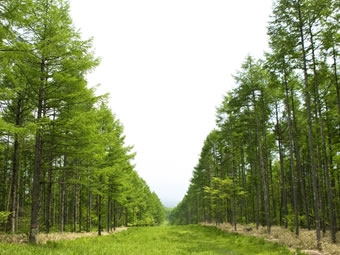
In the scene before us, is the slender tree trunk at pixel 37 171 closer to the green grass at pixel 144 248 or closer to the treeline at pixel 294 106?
the green grass at pixel 144 248

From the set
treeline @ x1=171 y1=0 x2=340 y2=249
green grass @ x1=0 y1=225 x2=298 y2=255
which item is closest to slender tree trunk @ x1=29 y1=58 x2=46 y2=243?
green grass @ x1=0 y1=225 x2=298 y2=255

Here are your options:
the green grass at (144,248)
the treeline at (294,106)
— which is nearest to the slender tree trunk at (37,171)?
the green grass at (144,248)

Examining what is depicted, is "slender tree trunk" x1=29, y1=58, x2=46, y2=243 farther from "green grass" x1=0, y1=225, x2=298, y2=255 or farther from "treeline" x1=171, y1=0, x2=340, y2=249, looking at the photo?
"treeline" x1=171, y1=0, x2=340, y2=249

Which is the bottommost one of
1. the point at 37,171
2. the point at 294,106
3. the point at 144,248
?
the point at 144,248

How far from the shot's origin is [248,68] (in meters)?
22.8

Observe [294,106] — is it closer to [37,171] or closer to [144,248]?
[144,248]

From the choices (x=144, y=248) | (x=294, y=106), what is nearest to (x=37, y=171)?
(x=144, y=248)

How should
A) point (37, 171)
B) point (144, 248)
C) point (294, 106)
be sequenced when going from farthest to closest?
point (294, 106) < point (144, 248) < point (37, 171)

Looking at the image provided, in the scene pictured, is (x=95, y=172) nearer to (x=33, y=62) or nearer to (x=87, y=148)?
(x=87, y=148)

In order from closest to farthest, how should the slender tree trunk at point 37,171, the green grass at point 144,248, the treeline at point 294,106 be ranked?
1. the green grass at point 144,248
2. the slender tree trunk at point 37,171
3. the treeline at point 294,106

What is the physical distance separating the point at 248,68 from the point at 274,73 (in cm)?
583

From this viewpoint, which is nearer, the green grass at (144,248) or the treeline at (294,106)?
the green grass at (144,248)

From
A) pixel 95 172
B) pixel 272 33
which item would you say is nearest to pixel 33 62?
pixel 95 172

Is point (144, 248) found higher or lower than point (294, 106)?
lower
